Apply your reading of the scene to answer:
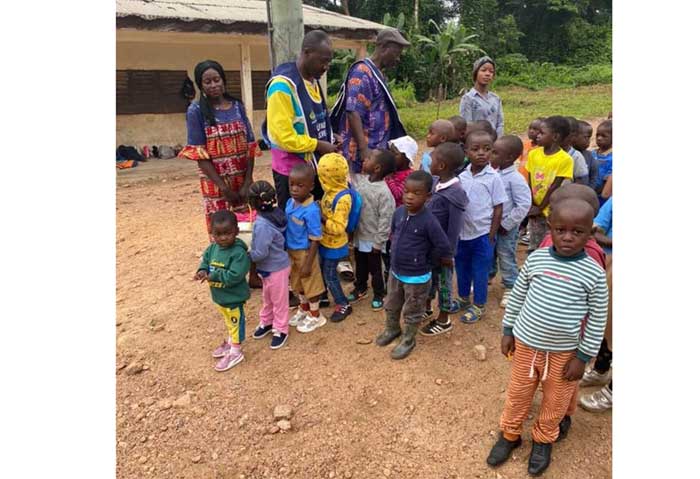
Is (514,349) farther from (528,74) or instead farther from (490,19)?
Answer: (490,19)

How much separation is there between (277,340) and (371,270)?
90cm

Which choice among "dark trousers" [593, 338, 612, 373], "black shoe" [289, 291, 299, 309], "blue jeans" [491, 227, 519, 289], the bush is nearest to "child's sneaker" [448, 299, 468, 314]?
"blue jeans" [491, 227, 519, 289]

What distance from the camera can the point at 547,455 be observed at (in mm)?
2281

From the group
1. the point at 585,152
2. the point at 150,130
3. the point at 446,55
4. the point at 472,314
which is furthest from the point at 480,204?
the point at 446,55

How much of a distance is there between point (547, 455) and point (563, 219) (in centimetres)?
113

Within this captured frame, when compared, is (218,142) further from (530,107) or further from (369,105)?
(530,107)

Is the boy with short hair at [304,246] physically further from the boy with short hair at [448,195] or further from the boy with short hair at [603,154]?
the boy with short hair at [603,154]

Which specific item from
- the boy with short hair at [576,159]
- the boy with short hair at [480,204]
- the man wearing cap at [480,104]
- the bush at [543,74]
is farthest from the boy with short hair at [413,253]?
the bush at [543,74]

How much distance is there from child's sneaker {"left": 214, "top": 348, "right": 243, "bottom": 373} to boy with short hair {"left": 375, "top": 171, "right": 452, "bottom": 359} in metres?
1.00

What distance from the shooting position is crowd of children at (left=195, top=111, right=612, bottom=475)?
6.96ft

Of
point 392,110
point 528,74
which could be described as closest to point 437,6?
point 528,74

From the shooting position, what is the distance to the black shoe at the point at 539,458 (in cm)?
224

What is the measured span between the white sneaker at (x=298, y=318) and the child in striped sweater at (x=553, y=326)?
1.62 metres

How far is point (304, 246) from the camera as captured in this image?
3.34 meters
